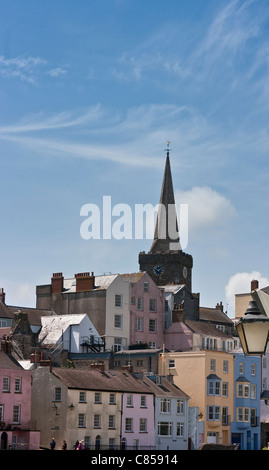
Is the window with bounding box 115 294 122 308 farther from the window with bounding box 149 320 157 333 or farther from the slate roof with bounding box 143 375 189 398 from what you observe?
the slate roof with bounding box 143 375 189 398

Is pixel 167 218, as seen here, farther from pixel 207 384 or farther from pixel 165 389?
pixel 165 389

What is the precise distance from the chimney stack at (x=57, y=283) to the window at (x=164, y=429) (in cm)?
2848

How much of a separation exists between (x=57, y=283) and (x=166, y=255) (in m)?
35.3

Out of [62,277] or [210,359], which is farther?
[62,277]

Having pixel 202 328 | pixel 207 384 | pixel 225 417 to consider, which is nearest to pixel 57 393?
pixel 207 384

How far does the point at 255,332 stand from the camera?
1255 cm

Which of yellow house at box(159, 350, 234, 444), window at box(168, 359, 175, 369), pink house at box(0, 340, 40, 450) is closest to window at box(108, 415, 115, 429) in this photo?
pink house at box(0, 340, 40, 450)

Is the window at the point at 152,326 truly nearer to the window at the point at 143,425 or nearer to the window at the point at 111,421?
the window at the point at 143,425

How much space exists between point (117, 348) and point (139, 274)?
1158cm

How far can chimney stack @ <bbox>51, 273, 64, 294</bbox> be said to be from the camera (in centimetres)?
10612

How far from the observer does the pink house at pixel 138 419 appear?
78.4 metres
